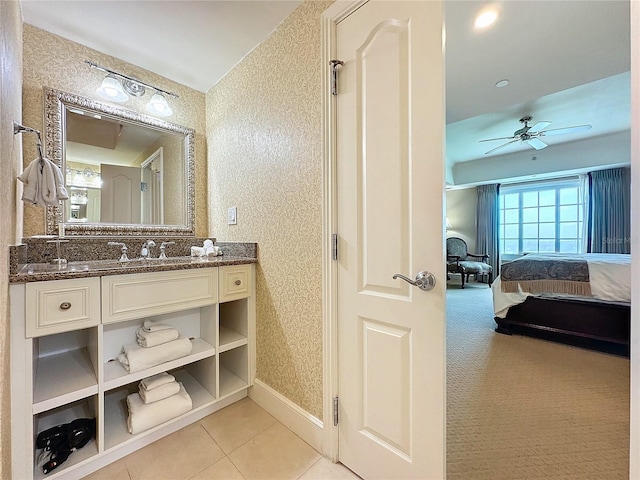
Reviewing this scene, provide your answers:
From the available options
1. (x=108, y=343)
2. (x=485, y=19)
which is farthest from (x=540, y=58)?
(x=108, y=343)

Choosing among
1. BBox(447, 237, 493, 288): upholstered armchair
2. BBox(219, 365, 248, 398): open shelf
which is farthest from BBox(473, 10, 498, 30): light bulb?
BBox(447, 237, 493, 288): upholstered armchair

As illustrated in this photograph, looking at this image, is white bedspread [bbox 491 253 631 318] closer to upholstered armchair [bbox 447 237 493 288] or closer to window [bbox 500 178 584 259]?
upholstered armchair [bbox 447 237 493 288]

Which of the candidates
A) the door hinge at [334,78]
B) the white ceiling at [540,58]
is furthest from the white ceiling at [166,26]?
the white ceiling at [540,58]

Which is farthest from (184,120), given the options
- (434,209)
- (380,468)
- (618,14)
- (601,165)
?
(601,165)

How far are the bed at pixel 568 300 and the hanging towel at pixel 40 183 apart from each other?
380 centimetres

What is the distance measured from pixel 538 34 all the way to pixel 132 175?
3.01 m

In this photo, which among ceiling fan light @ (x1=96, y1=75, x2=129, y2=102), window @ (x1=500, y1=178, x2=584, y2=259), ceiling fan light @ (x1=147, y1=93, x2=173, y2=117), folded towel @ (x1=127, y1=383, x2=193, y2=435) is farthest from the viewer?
window @ (x1=500, y1=178, x2=584, y2=259)

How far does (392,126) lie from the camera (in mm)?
1076

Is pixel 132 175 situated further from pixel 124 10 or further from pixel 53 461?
pixel 53 461

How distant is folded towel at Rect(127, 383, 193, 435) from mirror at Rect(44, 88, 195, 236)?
1.09 metres

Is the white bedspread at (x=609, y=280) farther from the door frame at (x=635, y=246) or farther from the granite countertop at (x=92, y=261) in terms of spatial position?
the granite countertop at (x=92, y=261)

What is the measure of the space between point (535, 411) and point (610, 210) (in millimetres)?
5174

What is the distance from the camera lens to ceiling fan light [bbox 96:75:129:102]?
5.58ft

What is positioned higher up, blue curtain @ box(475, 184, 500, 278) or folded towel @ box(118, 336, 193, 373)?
blue curtain @ box(475, 184, 500, 278)
